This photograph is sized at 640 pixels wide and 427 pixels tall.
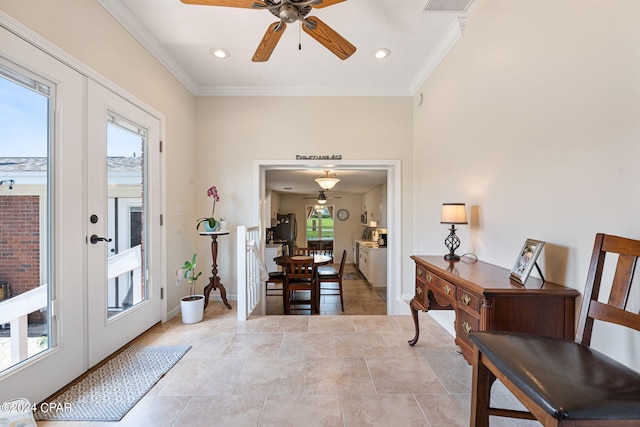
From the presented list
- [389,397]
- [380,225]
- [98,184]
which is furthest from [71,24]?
[380,225]

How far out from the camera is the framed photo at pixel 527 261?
148 cm

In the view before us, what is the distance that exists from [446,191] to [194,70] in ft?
10.5

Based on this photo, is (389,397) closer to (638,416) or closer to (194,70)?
(638,416)

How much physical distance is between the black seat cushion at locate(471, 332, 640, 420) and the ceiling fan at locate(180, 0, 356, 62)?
2059 mm

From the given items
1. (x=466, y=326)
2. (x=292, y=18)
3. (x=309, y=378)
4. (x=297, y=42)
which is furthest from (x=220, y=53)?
(x=466, y=326)

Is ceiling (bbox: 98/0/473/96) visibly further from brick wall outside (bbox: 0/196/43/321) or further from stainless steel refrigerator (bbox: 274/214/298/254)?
stainless steel refrigerator (bbox: 274/214/298/254)

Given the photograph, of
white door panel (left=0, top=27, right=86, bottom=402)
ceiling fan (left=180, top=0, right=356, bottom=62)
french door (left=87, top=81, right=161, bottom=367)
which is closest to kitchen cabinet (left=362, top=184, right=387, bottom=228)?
ceiling fan (left=180, top=0, right=356, bottom=62)

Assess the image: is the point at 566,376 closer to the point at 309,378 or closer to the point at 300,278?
the point at 309,378

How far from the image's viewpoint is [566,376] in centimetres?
96

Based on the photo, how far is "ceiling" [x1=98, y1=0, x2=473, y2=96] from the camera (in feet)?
7.72

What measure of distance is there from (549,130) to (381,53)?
6.39ft

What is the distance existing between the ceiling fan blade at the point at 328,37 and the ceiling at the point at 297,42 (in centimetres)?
33

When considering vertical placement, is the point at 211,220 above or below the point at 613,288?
above

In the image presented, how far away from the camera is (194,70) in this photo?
3.36m
